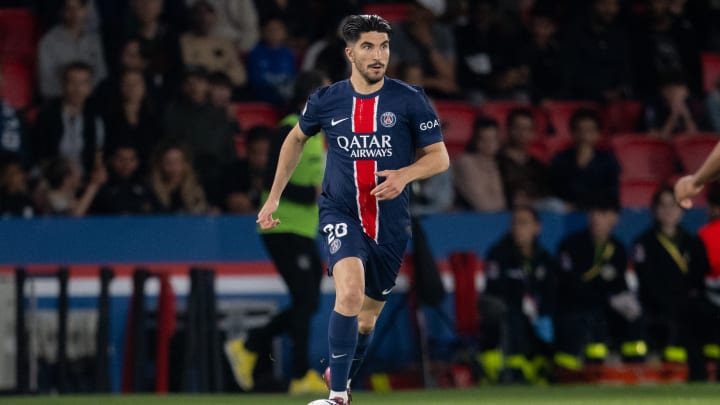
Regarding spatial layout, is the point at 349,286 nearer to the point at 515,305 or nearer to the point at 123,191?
the point at 515,305

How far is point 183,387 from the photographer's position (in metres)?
11.6

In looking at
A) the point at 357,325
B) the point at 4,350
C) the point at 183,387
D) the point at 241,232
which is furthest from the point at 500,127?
the point at 357,325

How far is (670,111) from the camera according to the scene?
15328 mm

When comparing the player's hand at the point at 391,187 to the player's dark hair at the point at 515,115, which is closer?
the player's hand at the point at 391,187

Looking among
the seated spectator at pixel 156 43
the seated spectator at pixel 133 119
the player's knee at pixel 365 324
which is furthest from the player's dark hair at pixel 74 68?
the player's knee at pixel 365 324

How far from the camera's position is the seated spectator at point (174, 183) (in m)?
12.4

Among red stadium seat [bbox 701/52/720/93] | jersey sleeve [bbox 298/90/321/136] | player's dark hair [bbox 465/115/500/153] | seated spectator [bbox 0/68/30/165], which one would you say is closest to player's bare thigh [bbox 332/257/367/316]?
jersey sleeve [bbox 298/90/321/136]

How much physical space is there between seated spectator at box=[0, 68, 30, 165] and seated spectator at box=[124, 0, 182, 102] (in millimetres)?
1496

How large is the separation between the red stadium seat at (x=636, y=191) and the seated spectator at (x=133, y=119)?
474 cm

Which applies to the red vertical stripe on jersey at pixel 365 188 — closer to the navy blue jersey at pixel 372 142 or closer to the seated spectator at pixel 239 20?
the navy blue jersey at pixel 372 142

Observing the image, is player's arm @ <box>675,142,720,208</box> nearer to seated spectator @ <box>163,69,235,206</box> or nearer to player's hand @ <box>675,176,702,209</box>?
player's hand @ <box>675,176,702,209</box>

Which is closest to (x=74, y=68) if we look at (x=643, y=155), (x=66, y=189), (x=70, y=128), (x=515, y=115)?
(x=70, y=128)

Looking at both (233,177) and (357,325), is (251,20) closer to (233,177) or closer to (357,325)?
(233,177)

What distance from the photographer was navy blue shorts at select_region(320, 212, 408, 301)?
784cm
